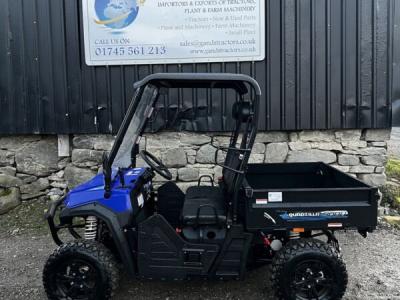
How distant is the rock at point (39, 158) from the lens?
5.59m

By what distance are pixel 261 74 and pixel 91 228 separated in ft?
10.2

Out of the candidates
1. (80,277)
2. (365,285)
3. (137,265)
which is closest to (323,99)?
(365,285)

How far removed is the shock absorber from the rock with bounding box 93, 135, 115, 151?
89.0 inches

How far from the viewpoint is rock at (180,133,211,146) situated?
5.34m

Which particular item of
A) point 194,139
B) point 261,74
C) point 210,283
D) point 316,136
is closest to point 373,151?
point 316,136

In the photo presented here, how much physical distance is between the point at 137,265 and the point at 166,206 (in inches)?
29.5

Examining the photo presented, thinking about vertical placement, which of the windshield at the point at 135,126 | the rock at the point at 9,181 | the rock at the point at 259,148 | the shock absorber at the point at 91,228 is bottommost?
the rock at the point at 9,181

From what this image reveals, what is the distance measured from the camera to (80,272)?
3.03 metres

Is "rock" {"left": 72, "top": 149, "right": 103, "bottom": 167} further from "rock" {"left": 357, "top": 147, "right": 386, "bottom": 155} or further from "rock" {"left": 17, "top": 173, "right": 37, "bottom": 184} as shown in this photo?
"rock" {"left": 357, "top": 147, "right": 386, "bottom": 155}

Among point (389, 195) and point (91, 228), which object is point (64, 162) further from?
point (389, 195)

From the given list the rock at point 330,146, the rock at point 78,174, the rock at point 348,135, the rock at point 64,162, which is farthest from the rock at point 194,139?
the rock at point 348,135

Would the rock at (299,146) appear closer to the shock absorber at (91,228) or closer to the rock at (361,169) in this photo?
the rock at (361,169)

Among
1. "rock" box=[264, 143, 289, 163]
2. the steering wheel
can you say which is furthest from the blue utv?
"rock" box=[264, 143, 289, 163]

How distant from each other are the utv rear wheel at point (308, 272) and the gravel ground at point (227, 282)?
1.28 ft
